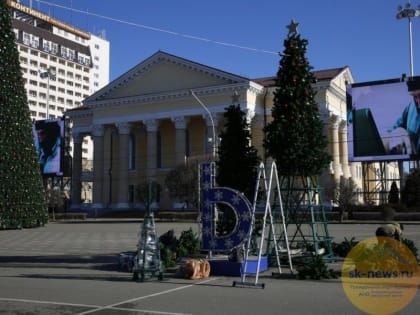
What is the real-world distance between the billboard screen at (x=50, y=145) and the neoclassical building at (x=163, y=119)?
138 inches

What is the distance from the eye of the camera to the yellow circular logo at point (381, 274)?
9.27 m

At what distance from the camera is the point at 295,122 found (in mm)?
14219

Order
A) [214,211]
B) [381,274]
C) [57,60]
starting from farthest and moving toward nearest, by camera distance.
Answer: [57,60] < [214,211] < [381,274]

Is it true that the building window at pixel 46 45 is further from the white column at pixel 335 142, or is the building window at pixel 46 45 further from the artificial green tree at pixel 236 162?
the artificial green tree at pixel 236 162

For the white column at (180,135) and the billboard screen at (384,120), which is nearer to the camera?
the billboard screen at (384,120)

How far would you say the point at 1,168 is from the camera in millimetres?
28969

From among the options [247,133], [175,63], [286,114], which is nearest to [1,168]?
[247,133]

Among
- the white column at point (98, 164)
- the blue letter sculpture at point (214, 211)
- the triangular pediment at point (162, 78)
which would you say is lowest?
the blue letter sculpture at point (214, 211)

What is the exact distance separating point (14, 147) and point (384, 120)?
32.5 metres

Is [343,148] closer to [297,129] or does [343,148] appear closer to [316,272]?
[297,129]

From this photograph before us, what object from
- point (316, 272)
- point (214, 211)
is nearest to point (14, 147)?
point (214, 211)

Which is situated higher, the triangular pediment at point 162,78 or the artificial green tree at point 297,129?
the triangular pediment at point 162,78

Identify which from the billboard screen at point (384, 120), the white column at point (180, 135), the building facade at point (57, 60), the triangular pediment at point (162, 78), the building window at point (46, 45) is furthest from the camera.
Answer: the building window at point (46, 45)

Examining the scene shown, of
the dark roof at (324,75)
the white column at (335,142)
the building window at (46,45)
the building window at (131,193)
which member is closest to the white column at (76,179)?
the building window at (131,193)
